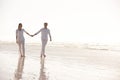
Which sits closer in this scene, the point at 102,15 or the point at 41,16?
the point at 102,15

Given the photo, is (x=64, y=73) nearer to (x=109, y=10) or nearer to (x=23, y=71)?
(x=23, y=71)

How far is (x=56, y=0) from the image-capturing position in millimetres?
21312

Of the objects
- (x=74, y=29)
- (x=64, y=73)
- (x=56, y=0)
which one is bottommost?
(x=64, y=73)

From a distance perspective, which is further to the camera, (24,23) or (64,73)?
(24,23)

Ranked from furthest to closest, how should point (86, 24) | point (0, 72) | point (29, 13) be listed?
1. point (29, 13)
2. point (86, 24)
3. point (0, 72)

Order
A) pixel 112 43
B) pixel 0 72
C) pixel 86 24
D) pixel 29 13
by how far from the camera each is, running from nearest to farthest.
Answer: pixel 0 72 < pixel 112 43 < pixel 86 24 < pixel 29 13

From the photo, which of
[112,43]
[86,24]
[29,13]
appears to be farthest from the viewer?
[29,13]

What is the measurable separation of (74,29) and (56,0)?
188 cm

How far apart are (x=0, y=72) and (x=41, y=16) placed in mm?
14412

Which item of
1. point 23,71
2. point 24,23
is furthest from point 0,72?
point 24,23

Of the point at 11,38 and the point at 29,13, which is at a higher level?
the point at 29,13

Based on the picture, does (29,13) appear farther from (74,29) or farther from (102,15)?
(102,15)

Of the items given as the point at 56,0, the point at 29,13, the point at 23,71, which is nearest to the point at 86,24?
the point at 56,0

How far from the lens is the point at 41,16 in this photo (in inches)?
859
